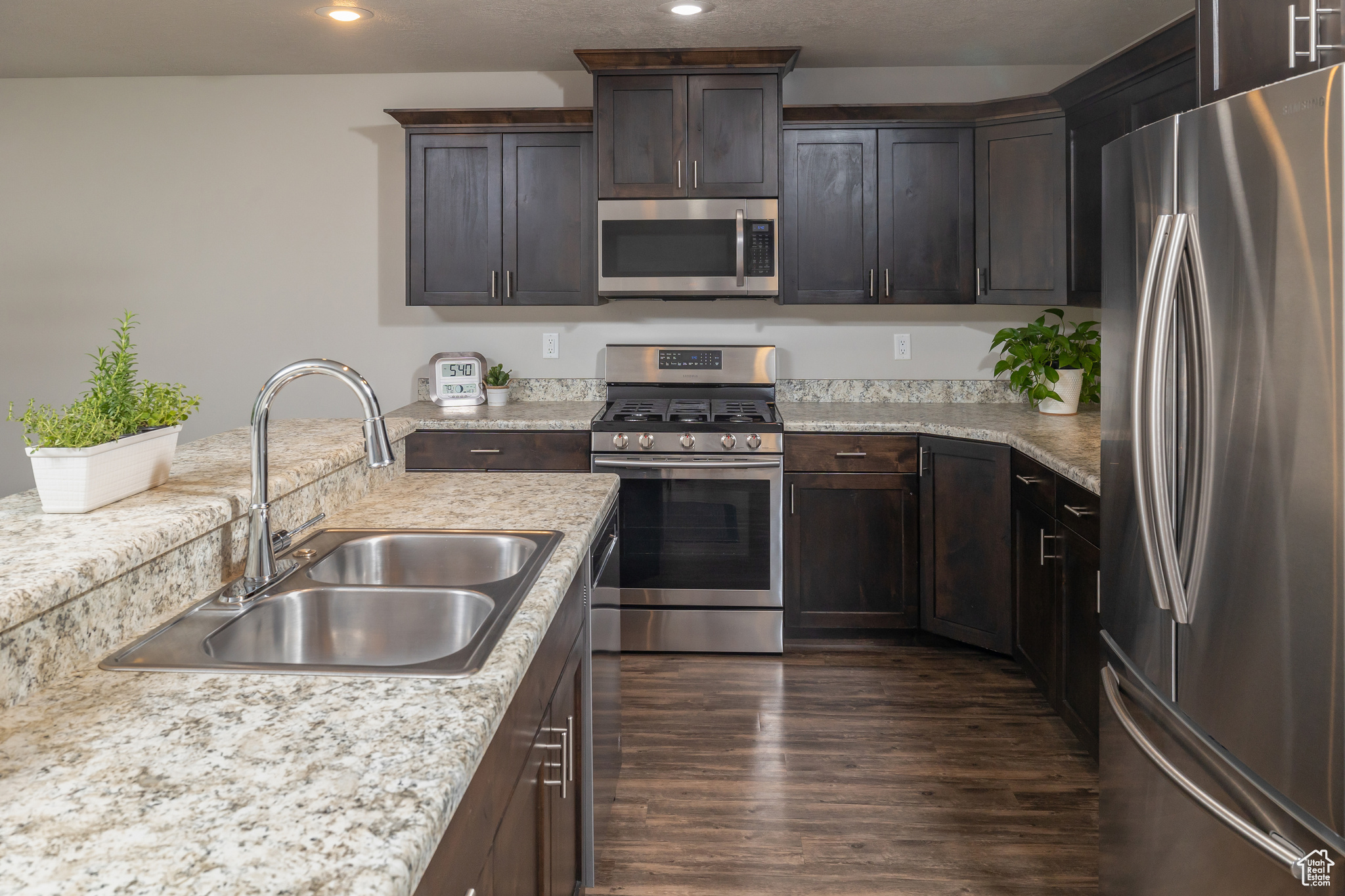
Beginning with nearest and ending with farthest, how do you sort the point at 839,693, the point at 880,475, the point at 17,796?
the point at 17,796, the point at 839,693, the point at 880,475

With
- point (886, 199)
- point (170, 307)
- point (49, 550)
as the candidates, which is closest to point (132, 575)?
point (49, 550)

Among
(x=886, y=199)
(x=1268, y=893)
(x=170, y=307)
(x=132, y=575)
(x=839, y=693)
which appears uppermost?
(x=886, y=199)

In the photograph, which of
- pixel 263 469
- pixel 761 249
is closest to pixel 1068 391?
pixel 761 249

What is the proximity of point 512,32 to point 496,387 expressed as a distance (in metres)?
1.38

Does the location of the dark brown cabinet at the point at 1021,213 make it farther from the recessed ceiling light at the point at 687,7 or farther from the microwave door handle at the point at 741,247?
the recessed ceiling light at the point at 687,7

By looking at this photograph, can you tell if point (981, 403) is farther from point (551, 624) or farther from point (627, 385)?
point (551, 624)

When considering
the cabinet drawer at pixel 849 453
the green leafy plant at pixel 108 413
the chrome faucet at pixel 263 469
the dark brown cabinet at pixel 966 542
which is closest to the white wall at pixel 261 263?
the cabinet drawer at pixel 849 453

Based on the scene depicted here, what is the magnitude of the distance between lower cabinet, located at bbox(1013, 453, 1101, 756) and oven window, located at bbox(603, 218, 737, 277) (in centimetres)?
133

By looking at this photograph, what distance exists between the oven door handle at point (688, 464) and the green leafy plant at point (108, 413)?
1965 millimetres

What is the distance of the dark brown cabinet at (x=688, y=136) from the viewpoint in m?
3.60

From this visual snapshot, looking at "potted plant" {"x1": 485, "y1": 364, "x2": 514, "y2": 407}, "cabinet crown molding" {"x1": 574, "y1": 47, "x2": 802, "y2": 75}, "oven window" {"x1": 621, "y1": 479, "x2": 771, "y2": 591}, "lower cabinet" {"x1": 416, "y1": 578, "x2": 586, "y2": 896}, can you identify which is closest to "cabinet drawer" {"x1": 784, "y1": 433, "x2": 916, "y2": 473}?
"oven window" {"x1": 621, "y1": 479, "x2": 771, "y2": 591}

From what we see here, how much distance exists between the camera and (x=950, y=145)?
12.0ft

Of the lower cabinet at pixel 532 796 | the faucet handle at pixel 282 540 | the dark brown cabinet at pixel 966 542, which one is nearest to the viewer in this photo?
the lower cabinet at pixel 532 796

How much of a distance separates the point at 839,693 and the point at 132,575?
Answer: 2.38 meters
